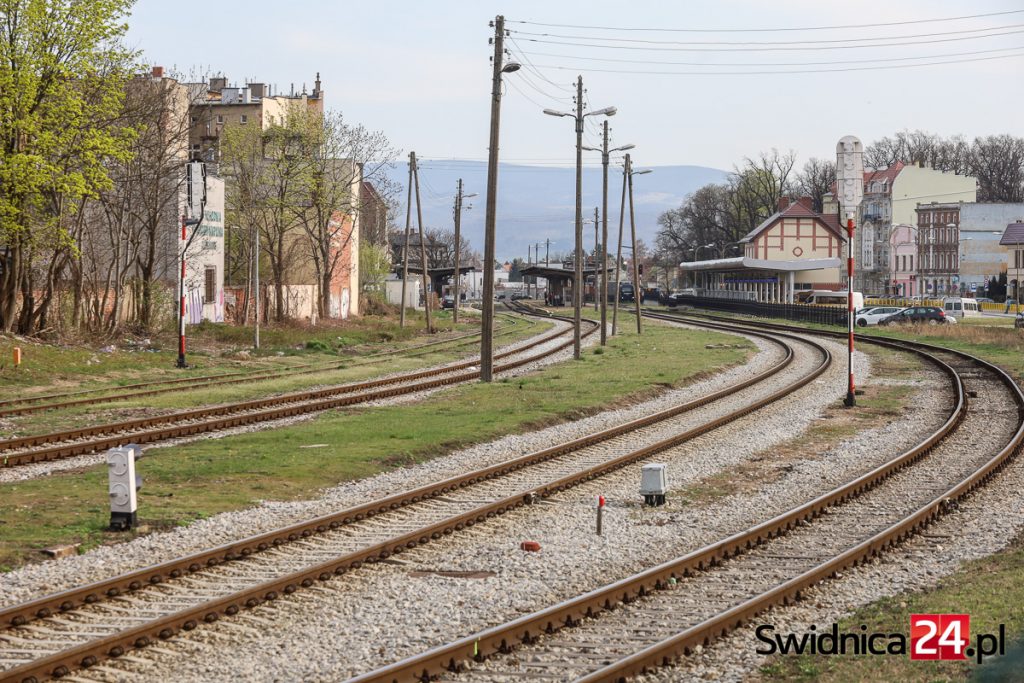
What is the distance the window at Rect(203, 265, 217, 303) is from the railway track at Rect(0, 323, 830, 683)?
35006 mm

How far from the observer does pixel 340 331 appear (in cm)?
5400

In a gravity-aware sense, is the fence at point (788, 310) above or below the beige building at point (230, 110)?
below

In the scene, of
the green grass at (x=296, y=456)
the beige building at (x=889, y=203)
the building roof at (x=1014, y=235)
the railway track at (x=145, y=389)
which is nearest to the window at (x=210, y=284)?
the railway track at (x=145, y=389)

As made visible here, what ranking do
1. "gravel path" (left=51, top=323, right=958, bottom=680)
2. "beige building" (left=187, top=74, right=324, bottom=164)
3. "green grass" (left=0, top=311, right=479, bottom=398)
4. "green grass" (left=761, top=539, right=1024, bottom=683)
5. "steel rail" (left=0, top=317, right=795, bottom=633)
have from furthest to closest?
1. "beige building" (left=187, top=74, right=324, bottom=164)
2. "green grass" (left=0, top=311, right=479, bottom=398)
3. "steel rail" (left=0, top=317, right=795, bottom=633)
4. "gravel path" (left=51, top=323, right=958, bottom=680)
5. "green grass" (left=761, top=539, right=1024, bottom=683)

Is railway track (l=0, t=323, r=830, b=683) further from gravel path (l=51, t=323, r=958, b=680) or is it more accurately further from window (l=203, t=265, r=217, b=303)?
window (l=203, t=265, r=217, b=303)

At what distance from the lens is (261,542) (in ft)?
41.9

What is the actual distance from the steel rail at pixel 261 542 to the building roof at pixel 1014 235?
83488mm

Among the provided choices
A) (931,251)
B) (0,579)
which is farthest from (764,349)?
(931,251)

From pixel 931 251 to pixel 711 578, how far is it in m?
115

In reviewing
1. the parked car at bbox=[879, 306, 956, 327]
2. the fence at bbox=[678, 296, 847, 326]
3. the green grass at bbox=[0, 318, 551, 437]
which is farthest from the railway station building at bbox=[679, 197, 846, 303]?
the green grass at bbox=[0, 318, 551, 437]

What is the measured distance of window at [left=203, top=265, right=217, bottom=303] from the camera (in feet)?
170

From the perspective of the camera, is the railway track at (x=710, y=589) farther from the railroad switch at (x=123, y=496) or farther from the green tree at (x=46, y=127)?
the green tree at (x=46, y=127)

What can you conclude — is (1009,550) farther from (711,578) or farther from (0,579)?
(0,579)

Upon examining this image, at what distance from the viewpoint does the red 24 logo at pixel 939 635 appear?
913 centimetres
